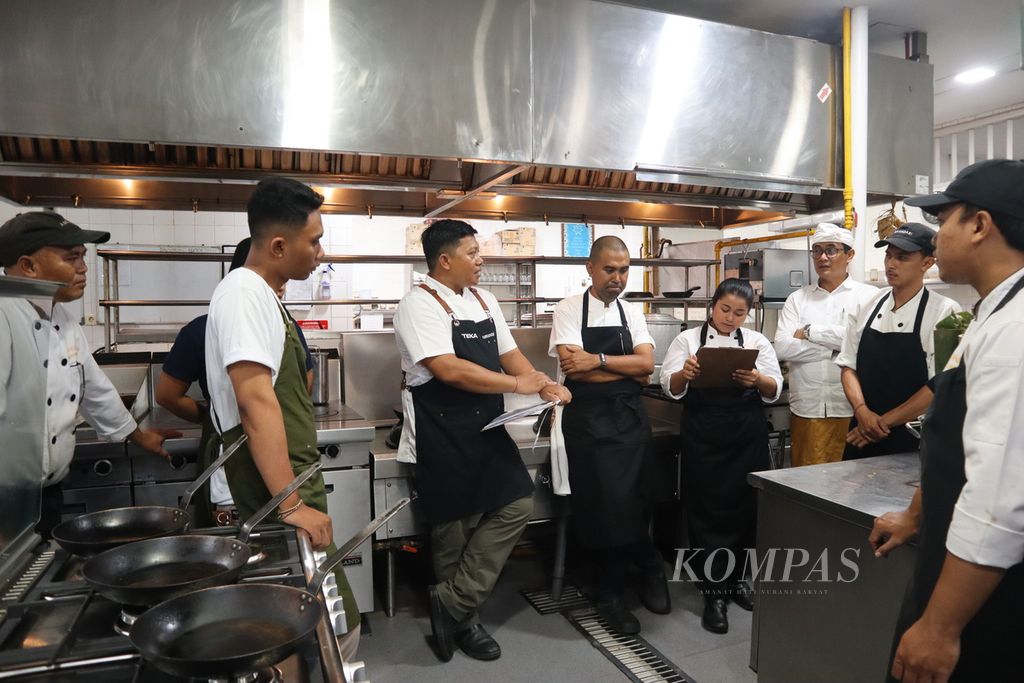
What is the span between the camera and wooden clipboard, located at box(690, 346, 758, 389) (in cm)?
277

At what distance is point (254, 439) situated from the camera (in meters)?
1.50

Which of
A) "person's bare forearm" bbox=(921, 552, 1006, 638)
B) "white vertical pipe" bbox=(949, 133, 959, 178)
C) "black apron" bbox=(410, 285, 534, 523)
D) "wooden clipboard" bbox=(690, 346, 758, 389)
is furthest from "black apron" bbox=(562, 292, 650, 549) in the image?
"white vertical pipe" bbox=(949, 133, 959, 178)

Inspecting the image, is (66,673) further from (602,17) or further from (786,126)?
(786,126)

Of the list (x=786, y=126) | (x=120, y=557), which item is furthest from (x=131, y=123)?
(x=786, y=126)

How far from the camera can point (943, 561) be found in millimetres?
1265

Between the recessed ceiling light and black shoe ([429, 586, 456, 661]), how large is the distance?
4784mm

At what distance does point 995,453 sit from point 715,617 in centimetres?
199

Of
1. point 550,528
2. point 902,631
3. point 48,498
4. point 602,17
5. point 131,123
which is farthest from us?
point 550,528

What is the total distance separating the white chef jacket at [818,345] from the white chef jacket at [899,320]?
0.27 m

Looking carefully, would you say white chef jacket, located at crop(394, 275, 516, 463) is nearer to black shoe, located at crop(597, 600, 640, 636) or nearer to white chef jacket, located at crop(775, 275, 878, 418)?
black shoe, located at crop(597, 600, 640, 636)

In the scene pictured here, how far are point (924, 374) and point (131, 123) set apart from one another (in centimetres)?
307

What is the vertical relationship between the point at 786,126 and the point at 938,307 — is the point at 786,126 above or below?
above

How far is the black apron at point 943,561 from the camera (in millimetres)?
1201

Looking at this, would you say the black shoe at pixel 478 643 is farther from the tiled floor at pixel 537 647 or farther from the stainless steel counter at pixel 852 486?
the stainless steel counter at pixel 852 486
